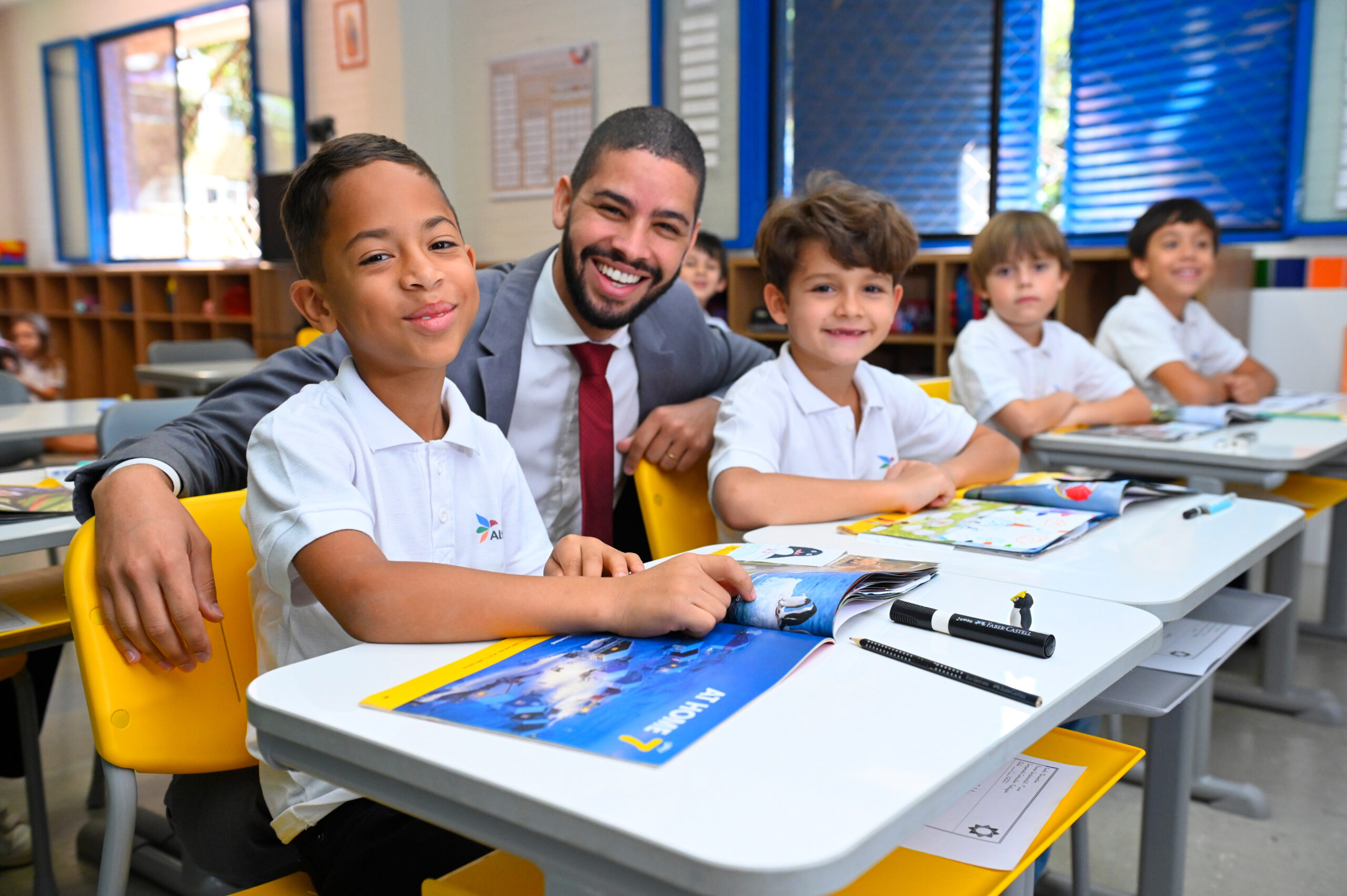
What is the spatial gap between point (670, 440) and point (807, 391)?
10.6 inches

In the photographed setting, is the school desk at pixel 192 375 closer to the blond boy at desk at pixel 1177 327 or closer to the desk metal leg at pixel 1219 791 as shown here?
the blond boy at desk at pixel 1177 327

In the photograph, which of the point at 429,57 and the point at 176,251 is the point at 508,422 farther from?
the point at 176,251

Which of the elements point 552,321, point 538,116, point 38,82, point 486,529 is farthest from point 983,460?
point 38,82

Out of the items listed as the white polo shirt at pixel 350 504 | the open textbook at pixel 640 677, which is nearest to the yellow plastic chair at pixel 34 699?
the white polo shirt at pixel 350 504

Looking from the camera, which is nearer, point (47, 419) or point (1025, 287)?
point (1025, 287)

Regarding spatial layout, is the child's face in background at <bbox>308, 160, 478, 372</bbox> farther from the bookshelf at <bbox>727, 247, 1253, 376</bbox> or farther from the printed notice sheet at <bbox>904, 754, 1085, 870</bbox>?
the bookshelf at <bbox>727, 247, 1253, 376</bbox>

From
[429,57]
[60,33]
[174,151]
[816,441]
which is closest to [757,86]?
[429,57]

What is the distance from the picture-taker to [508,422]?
1712 millimetres

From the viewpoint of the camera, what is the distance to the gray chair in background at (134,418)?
2.24 metres

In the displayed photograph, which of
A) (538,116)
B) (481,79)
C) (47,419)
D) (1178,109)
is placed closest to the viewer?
(47,419)

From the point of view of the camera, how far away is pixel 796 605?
904 mm

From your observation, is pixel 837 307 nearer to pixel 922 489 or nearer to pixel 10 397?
pixel 922 489

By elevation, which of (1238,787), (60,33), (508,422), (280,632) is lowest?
(1238,787)

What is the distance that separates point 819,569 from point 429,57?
18.3 ft
